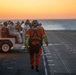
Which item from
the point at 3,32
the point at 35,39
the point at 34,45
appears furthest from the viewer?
the point at 3,32

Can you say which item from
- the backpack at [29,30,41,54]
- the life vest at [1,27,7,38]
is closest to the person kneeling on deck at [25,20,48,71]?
the backpack at [29,30,41,54]

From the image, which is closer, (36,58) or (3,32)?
(36,58)

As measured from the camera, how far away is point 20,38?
24.8m

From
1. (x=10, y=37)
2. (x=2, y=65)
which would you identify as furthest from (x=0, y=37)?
(x=2, y=65)

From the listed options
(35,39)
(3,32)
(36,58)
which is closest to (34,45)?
(35,39)

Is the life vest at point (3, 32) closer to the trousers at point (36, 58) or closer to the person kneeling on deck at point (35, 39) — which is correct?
the trousers at point (36, 58)

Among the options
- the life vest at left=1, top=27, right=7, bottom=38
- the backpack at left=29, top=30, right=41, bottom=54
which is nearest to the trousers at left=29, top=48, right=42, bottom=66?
the backpack at left=29, top=30, right=41, bottom=54

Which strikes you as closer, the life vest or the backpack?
the backpack

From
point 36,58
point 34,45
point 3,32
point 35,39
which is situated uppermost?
point 35,39

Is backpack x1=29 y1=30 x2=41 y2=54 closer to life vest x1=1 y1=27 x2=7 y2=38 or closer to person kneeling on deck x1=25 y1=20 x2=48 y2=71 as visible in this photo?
person kneeling on deck x1=25 y1=20 x2=48 y2=71

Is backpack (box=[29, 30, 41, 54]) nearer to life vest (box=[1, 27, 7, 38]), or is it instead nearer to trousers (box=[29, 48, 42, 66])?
trousers (box=[29, 48, 42, 66])

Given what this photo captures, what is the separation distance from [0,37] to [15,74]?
33.2 ft

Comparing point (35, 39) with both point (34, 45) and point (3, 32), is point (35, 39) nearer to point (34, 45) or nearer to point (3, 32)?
point (34, 45)

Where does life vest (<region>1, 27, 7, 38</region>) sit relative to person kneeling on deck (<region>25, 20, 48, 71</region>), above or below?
below
